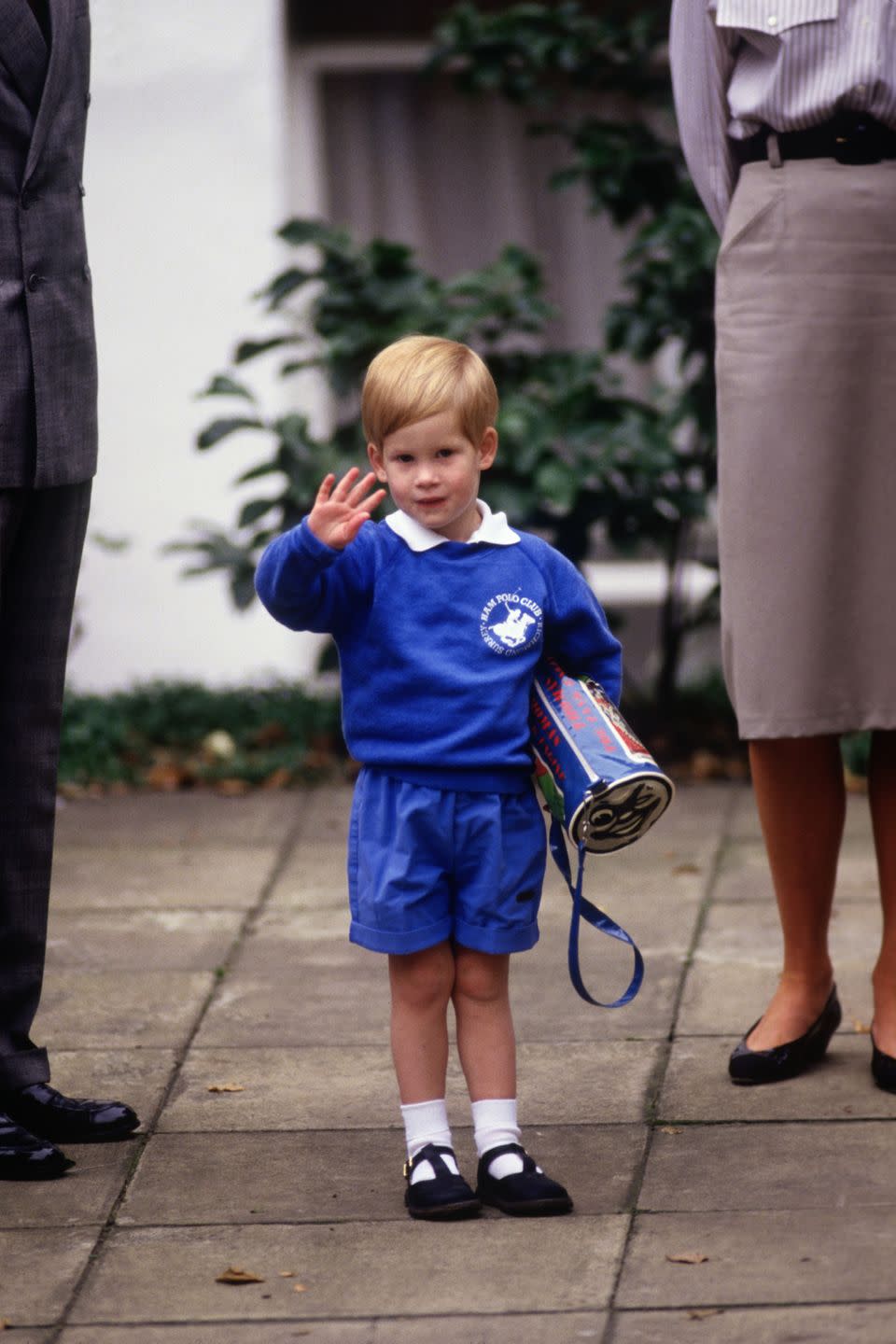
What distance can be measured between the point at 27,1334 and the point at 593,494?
4.14m

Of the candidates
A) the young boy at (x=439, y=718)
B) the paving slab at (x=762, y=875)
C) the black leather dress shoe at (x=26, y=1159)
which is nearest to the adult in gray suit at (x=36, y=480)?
the black leather dress shoe at (x=26, y=1159)

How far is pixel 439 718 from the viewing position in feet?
10.3

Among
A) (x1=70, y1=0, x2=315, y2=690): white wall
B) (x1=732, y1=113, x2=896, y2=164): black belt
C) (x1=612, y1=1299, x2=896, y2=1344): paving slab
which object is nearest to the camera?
(x1=612, y1=1299, x2=896, y2=1344): paving slab

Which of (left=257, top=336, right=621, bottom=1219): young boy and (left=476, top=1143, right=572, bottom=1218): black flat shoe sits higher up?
(left=257, top=336, right=621, bottom=1219): young boy

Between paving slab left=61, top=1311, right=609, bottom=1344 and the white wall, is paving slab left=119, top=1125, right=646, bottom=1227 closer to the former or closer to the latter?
paving slab left=61, top=1311, right=609, bottom=1344

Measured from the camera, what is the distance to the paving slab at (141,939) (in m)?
4.77

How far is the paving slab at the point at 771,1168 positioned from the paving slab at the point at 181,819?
2704mm

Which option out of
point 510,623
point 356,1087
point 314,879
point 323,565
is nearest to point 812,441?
point 510,623

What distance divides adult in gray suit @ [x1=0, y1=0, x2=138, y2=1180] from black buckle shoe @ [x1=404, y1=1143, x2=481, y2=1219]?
2.07 ft

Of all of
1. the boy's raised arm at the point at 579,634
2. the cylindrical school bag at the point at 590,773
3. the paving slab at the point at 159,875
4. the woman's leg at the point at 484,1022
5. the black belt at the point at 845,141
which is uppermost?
the black belt at the point at 845,141

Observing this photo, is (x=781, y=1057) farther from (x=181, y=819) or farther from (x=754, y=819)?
(x=181, y=819)

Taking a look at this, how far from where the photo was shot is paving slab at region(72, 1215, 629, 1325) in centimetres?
285

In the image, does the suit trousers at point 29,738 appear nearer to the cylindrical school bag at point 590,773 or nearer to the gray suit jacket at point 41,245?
the gray suit jacket at point 41,245

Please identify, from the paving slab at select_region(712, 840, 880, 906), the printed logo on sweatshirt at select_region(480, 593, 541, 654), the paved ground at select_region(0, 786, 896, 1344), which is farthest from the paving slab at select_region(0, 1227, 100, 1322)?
the paving slab at select_region(712, 840, 880, 906)
